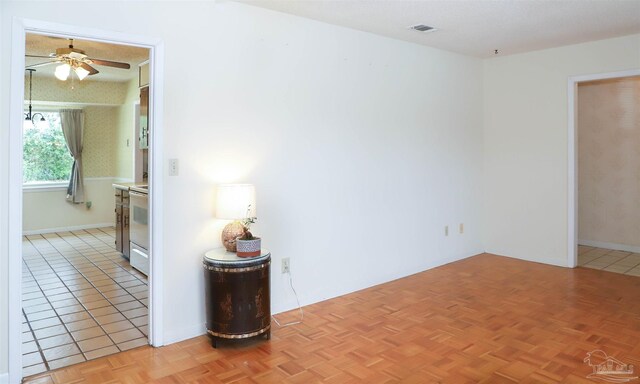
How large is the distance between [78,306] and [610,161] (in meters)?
6.34

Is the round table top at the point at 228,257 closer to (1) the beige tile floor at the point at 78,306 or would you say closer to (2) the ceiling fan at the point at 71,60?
(1) the beige tile floor at the point at 78,306

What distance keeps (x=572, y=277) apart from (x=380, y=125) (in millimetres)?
2483

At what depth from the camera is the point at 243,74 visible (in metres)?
3.38

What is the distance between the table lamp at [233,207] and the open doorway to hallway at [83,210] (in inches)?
36.0

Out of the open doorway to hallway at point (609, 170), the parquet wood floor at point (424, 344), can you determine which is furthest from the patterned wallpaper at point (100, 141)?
the open doorway to hallway at point (609, 170)

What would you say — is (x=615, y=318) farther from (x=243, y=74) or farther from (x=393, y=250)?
(x=243, y=74)

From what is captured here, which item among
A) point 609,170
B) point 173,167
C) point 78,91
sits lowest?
point 173,167

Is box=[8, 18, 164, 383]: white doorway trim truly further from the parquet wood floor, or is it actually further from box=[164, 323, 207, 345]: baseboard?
box=[164, 323, 207, 345]: baseboard

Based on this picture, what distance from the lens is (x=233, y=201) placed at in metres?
3.06

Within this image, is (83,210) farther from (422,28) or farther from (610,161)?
(610,161)

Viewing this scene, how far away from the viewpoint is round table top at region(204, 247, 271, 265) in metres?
2.94

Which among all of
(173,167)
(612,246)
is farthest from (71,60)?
(612,246)

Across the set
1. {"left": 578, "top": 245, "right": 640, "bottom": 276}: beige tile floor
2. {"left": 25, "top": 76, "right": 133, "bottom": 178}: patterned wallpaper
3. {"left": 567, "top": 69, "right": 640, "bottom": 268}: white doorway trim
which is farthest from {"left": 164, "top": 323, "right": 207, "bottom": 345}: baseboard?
{"left": 25, "top": 76, "right": 133, "bottom": 178}: patterned wallpaper

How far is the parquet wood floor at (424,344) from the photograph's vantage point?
2.62 metres
